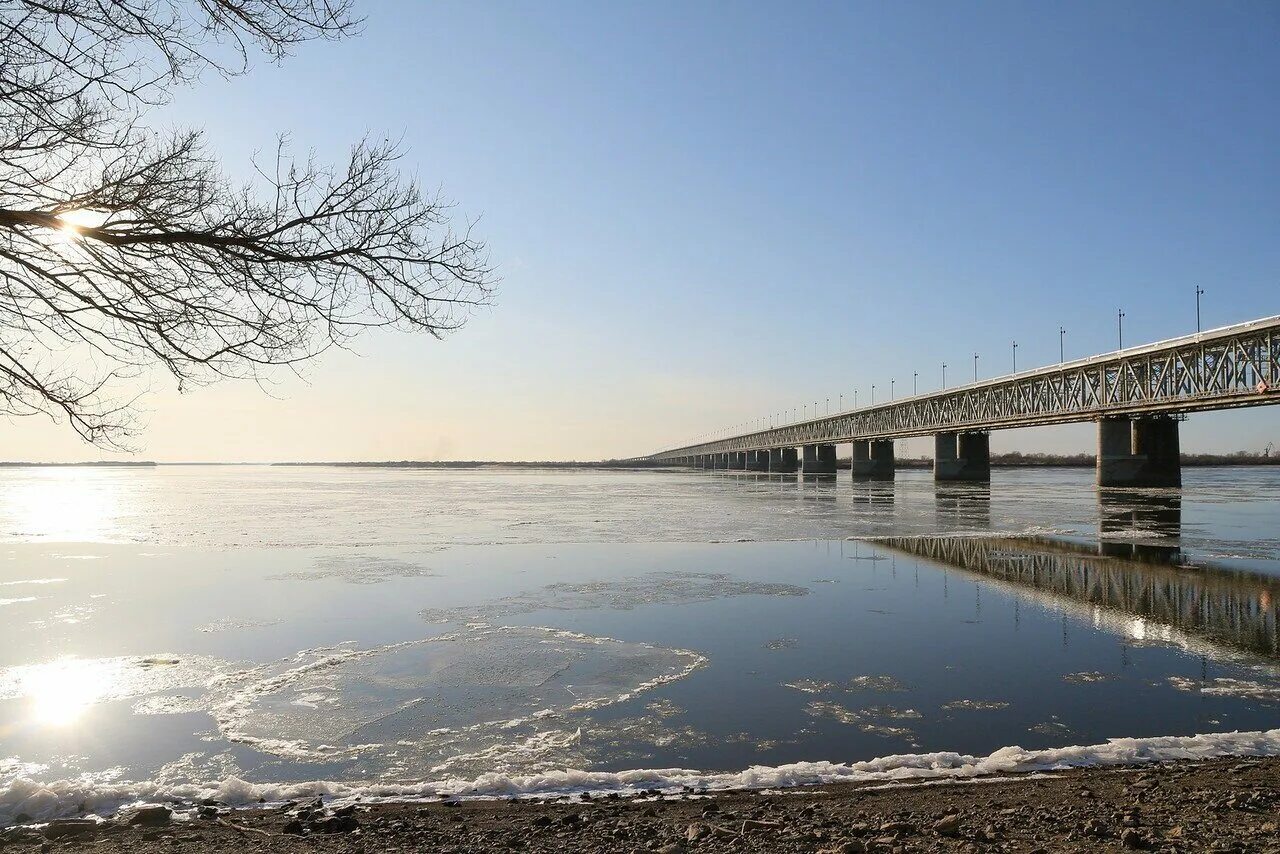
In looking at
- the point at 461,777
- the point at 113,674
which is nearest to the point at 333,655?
the point at 113,674

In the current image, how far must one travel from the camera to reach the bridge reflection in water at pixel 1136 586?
1191 cm

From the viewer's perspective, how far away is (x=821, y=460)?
445ft

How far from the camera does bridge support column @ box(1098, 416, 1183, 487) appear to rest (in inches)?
2405

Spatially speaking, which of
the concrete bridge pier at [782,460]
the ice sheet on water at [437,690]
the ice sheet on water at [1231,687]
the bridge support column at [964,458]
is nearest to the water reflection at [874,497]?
the bridge support column at [964,458]

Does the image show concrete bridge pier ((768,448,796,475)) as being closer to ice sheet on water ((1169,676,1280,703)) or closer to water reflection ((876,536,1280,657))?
water reflection ((876,536,1280,657))

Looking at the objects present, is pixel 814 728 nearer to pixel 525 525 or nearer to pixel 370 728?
pixel 370 728

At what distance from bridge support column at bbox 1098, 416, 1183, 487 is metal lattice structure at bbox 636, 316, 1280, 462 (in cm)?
180

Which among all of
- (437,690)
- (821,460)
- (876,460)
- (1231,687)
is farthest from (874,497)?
(821,460)

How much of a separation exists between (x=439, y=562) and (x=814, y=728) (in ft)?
47.7

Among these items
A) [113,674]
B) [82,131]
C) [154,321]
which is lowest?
[113,674]

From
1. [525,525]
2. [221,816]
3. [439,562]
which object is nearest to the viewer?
[221,816]

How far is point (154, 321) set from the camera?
5922mm

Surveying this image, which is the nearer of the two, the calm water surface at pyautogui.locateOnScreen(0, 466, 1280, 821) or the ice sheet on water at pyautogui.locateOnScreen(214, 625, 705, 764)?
the calm water surface at pyautogui.locateOnScreen(0, 466, 1280, 821)

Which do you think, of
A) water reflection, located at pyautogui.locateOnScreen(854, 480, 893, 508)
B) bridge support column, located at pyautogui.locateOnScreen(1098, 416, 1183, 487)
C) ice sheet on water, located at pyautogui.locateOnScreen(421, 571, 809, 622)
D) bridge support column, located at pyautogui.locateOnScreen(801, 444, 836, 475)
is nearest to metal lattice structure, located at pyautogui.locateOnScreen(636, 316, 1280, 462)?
bridge support column, located at pyautogui.locateOnScreen(1098, 416, 1183, 487)
